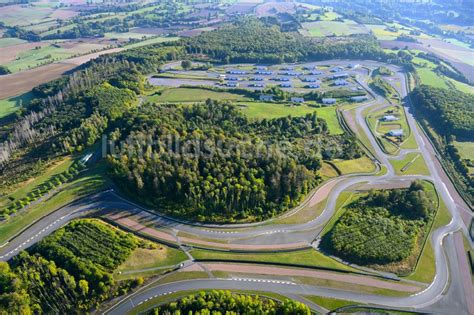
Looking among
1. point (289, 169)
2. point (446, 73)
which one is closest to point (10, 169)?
point (289, 169)

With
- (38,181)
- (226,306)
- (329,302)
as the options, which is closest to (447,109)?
(329,302)

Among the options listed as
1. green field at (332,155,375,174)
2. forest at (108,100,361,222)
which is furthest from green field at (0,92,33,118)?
green field at (332,155,375,174)

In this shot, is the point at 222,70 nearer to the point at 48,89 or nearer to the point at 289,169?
the point at 48,89

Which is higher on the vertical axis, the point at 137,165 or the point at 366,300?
the point at 137,165

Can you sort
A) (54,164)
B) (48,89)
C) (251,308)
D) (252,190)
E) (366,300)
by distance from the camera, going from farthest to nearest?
(48,89)
(54,164)
(252,190)
(366,300)
(251,308)

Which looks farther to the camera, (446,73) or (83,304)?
(446,73)

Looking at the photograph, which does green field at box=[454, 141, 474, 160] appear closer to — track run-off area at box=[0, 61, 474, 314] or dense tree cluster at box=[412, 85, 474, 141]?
dense tree cluster at box=[412, 85, 474, 141]

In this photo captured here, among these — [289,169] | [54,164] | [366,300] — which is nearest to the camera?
[366,300]

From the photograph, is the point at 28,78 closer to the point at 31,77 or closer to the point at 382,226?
the point at 31,77
